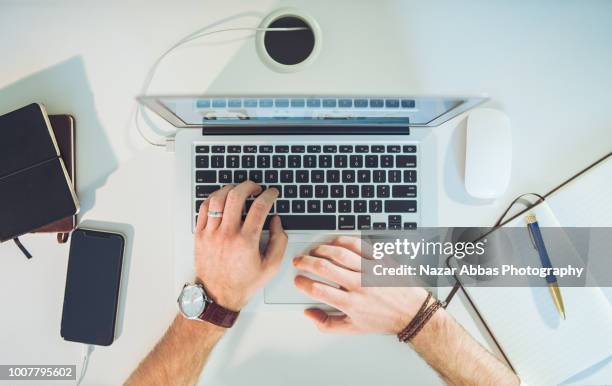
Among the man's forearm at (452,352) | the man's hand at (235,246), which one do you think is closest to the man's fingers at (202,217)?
the man's hand at (235,246)

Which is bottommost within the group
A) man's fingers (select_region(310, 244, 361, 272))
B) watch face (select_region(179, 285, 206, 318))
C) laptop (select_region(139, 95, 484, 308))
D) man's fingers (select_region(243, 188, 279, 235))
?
watch face (select_region(179, 285, 206, 318))

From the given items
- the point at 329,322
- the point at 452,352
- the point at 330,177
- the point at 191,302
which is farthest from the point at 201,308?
the point at 452,352

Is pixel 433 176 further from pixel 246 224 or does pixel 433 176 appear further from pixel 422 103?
pixel 246 224

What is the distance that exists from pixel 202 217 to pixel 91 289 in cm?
27

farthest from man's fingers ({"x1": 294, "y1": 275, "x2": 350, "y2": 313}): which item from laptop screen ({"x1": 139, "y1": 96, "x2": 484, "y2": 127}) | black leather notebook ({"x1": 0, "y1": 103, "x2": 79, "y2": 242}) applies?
black leather notebook ({"x1": 0, "y1": 103, "x2": 79, "y2": 242})

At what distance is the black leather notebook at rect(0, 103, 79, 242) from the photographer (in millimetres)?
829

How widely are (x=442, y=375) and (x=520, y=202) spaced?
37 cm

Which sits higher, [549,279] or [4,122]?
[4,122]

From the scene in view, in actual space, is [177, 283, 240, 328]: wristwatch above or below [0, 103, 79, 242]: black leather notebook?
below

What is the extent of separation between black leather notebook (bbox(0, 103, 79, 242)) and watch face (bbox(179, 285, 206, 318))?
27 centimetres

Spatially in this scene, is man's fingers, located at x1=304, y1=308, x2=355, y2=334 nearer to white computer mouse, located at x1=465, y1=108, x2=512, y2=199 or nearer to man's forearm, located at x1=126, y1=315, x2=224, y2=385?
man's forearm, located at x1=126, y1=315, x2=224, y2=385

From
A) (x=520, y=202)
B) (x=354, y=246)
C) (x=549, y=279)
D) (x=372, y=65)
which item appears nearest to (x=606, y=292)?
(x=549, y=279)

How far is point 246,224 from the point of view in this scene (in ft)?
2.67

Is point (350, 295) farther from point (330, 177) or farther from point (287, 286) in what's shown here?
point (330, 177)
